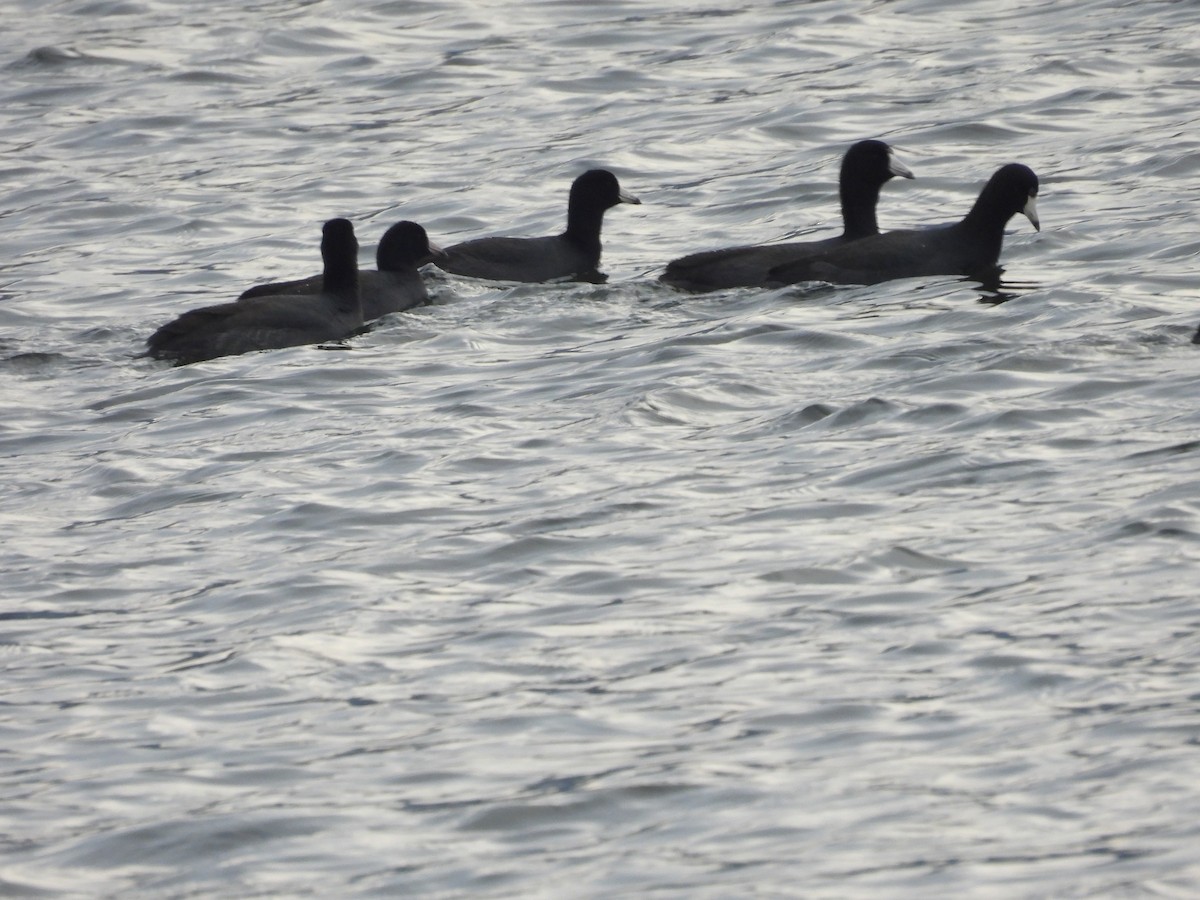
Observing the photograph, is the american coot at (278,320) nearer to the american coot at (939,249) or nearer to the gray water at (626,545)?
the gray water at (626,545)

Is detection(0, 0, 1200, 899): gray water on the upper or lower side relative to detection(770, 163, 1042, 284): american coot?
lower

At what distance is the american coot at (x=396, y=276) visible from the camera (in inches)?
577

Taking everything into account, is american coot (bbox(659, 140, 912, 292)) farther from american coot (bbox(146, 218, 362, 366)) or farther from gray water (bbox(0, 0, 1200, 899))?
american coot (bbox(146, 218, 362, 366))

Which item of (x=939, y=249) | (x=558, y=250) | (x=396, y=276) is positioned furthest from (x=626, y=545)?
(x=558, y=250)

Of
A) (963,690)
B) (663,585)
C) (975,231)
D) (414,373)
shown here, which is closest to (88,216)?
(414,373)

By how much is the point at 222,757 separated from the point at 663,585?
2.02 metres

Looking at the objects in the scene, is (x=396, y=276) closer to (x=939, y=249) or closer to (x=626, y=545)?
(x=939, y=249)

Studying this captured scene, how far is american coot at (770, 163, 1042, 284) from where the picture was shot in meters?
14.0

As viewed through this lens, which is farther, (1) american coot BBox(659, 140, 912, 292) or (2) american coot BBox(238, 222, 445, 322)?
(2) american coot BBox(238, 222, 445, 322)

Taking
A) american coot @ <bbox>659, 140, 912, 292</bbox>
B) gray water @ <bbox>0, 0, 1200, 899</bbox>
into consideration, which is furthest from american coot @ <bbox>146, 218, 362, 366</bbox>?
american coot @ <bbox>659, 140, 912, 292</bbox>

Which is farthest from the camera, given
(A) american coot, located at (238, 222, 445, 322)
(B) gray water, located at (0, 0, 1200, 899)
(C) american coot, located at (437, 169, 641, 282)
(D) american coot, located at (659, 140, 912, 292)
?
(C) american coot, located at (437, 169, 641, 282)

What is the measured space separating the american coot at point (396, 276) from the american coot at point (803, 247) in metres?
1.80

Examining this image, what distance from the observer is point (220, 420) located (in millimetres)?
11852

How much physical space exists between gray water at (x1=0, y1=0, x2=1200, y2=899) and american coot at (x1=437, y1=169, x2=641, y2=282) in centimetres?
19
